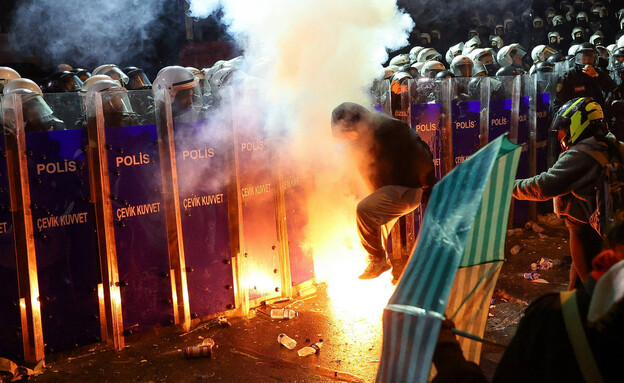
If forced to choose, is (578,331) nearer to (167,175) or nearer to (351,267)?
(167,175)

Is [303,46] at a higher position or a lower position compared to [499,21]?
lower

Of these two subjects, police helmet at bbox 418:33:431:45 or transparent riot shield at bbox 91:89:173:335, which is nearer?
transparent riot shield at bbox 91:89:173:335

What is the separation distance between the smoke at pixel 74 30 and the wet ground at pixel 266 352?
15.9 metres

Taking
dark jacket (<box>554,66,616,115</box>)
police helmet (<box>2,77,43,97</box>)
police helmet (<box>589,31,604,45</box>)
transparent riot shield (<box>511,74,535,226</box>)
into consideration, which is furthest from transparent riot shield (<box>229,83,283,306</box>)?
police helmet (<box>589,31,604,45</box>)

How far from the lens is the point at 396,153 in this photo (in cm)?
649

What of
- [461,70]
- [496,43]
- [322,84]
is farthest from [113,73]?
[496,43]

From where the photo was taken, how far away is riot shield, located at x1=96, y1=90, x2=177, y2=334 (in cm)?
606

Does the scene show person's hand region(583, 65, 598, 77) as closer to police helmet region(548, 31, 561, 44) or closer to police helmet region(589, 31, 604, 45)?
police helmet region(589, 31, 604, 45)

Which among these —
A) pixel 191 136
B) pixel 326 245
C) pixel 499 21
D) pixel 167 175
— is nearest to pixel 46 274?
pixel 167 175

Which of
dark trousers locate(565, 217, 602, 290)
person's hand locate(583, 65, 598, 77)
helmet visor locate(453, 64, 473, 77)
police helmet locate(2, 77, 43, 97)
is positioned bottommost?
dark trousers locate(565, 217, 602, 290)

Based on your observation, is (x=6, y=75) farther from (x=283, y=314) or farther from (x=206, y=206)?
(x=283, y=314)

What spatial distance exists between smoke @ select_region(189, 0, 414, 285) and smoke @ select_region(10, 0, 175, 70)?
44.9 feet

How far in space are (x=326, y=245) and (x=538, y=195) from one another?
311cm

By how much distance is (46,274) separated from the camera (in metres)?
5.78
